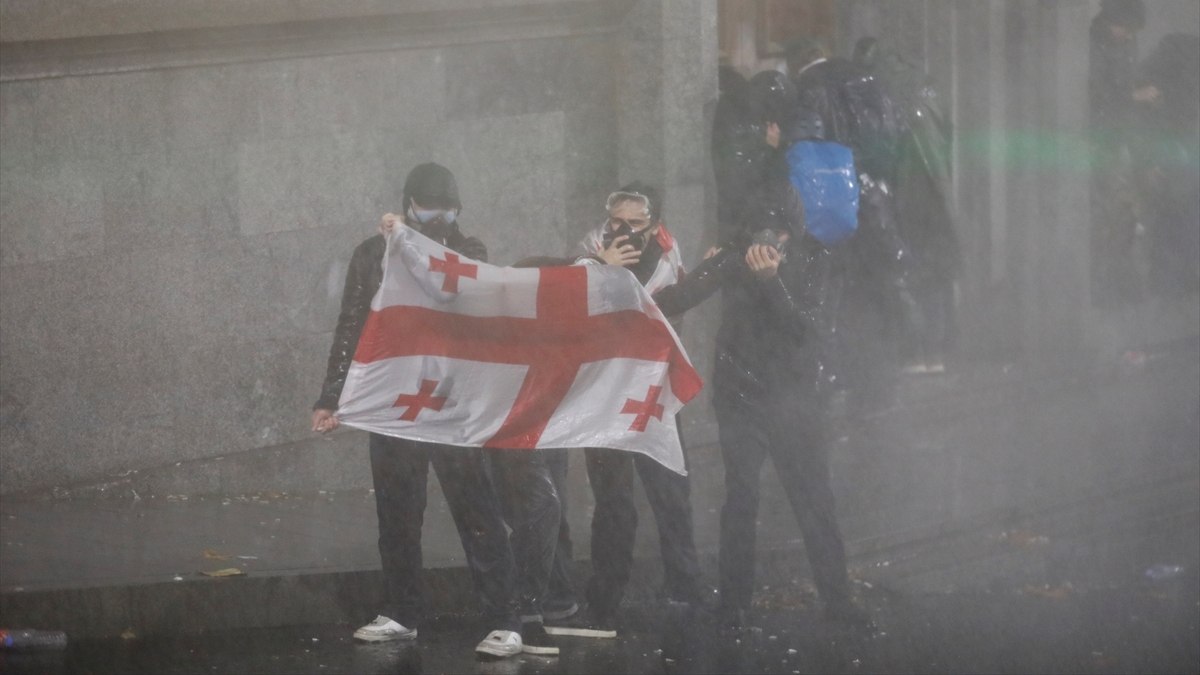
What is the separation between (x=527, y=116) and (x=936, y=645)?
4544 millimetres

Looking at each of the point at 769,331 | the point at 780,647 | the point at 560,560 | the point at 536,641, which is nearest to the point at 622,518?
the point at 560,560

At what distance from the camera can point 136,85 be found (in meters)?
9.80

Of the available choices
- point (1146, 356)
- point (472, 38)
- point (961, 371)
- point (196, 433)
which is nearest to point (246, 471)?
point (196, 433)

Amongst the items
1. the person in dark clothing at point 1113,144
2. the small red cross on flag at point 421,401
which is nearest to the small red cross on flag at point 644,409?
the small red cross on flag at point 421,401

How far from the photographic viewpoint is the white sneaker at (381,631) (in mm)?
7457

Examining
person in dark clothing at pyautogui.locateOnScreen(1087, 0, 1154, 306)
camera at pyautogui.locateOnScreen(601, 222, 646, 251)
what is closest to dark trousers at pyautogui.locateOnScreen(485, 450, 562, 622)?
camera at pyautogui.locateOnScreen(601, 222, 646, 251)

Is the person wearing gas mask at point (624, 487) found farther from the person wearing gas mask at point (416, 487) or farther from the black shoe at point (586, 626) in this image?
the person wearing gas mask at point (416, 487)

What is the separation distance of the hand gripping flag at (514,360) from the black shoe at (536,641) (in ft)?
2.59

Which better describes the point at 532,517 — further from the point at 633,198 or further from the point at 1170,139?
the point at 1170,139

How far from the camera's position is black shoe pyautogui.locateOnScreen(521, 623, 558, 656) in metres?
7.39

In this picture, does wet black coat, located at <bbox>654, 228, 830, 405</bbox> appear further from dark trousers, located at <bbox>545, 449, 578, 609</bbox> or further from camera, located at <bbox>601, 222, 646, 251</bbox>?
dark trousers, located at <bbox>545, 449, 578, 609</bbox>

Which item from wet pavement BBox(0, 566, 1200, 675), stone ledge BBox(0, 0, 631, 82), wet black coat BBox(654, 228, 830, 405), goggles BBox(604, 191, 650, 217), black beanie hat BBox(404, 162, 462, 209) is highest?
stone ledge BBox(0, 0, 631, 82)

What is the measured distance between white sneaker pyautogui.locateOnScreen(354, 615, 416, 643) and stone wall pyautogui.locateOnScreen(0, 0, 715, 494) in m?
2.77

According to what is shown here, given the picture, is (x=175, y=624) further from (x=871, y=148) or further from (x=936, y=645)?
(x=871, y=148)
